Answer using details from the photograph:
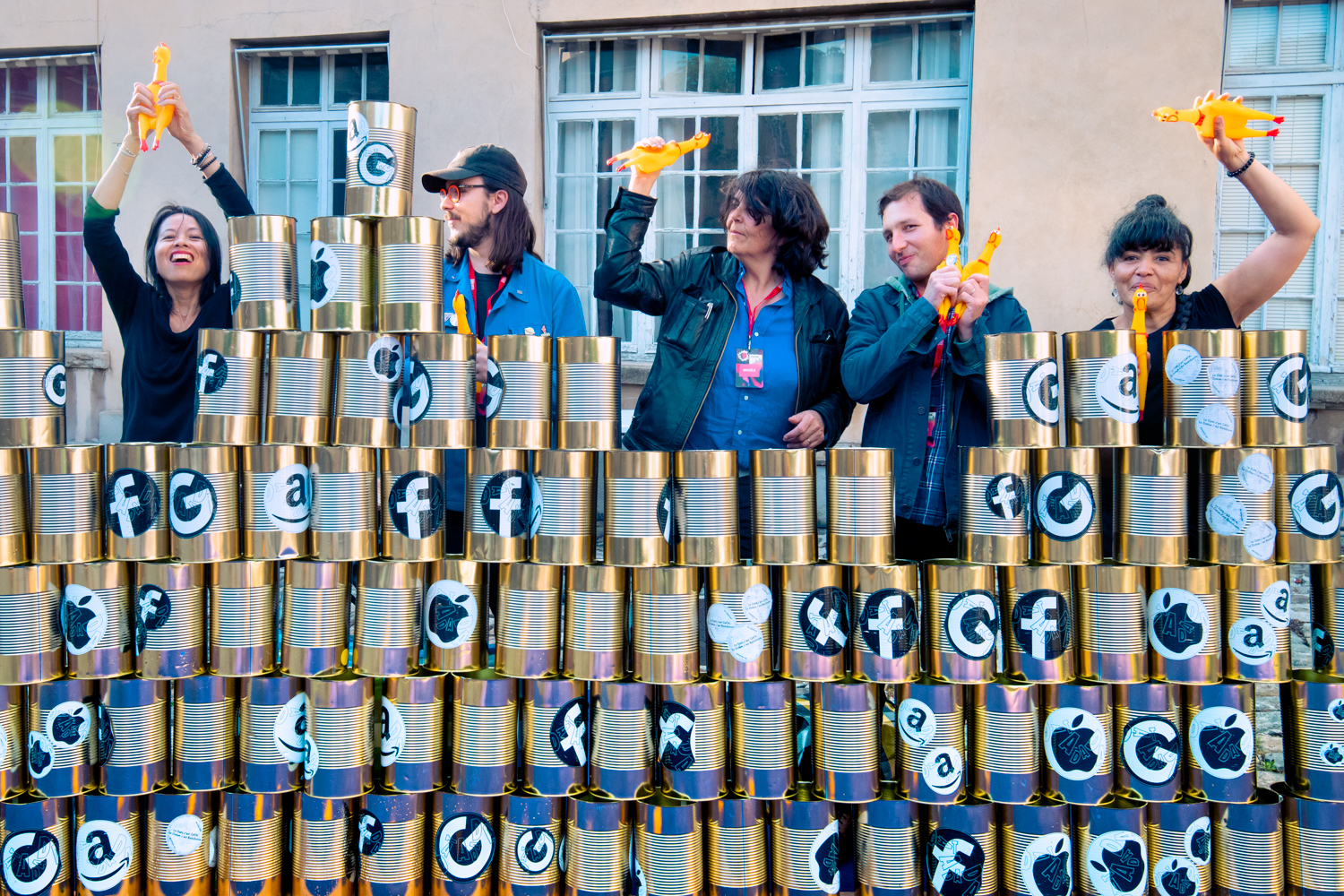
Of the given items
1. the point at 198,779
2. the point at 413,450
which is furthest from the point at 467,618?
the point at 198,779

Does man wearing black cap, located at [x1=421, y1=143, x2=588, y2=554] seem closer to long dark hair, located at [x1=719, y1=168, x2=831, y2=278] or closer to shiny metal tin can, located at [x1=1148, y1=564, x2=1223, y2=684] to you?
long dark hair, located at [x1=719, y1=168, x2=831, y2=278]

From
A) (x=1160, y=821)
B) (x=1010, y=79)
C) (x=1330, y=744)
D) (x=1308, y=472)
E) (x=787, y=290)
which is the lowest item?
(x=1160, y=821)

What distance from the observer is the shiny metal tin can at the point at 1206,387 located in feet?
6.83

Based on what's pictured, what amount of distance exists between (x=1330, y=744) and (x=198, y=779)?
103 inches

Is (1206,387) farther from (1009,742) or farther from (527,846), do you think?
(527,846)

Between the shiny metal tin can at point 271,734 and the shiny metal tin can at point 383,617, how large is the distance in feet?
0.63

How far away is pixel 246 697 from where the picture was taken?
2168 millimetres

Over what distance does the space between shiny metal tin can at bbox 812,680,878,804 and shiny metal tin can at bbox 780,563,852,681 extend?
0.06m

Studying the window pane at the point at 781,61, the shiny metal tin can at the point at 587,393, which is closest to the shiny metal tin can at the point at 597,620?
the shiny metal tin can at the point at 587,393

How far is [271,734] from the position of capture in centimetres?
215

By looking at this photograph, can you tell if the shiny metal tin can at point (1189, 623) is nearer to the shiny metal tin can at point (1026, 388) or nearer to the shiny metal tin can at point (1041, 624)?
the shiny metal tin can at point (1041, 624)

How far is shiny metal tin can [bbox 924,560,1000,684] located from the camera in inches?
82.0

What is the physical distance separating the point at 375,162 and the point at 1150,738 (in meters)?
2.29

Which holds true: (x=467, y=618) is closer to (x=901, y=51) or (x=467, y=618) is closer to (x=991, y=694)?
(x=991, y=694)
